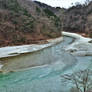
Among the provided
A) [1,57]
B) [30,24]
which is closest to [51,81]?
[1,57]

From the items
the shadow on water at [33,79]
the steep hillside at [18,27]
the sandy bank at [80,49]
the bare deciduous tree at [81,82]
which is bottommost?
the shadow on water at [33,79]

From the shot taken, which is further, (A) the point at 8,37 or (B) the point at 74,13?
(B) the point at 74,13

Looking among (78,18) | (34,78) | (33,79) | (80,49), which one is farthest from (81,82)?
(78,18)

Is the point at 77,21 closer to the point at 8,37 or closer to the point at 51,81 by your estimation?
the point at 8,37

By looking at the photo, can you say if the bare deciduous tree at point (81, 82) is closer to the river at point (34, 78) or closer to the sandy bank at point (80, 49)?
the river at point (34, 78)

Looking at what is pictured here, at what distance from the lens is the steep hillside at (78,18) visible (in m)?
56.6

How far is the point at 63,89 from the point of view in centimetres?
918

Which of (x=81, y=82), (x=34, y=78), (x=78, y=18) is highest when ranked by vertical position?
(x=78, y=18)

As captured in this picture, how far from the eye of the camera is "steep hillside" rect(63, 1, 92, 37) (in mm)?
56625

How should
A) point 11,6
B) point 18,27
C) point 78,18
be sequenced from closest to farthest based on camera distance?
point 18,27
point 11,6
point 78,18

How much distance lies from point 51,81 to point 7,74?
416 centimetres

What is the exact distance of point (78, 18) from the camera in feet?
203

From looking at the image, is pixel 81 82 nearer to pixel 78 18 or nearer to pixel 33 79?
pixel 33 79

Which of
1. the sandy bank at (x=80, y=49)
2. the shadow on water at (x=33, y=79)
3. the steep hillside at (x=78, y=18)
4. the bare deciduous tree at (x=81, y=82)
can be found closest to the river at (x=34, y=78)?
the shadow on water at (x=33, y=79)
